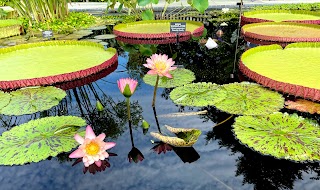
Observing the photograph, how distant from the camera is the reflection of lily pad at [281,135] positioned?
1.48 m

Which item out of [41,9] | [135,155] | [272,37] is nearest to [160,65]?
[135,155]

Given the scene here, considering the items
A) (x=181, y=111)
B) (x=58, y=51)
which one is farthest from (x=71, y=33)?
(x=181, y=111)

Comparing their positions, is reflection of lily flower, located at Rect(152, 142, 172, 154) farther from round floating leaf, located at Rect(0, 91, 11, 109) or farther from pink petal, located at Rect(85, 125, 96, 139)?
round floating leaf, located at Rect(0, 91, 11, 109)

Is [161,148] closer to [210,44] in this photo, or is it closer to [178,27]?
[178,27]

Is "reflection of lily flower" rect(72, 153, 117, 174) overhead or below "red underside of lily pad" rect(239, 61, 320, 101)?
below

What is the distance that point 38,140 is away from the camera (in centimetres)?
161

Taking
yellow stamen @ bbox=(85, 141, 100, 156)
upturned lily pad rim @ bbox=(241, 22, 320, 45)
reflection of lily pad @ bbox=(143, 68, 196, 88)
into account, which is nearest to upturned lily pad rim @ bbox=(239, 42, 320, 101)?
reflection of lily pad @ bbox=(143, 68, 196, 88)

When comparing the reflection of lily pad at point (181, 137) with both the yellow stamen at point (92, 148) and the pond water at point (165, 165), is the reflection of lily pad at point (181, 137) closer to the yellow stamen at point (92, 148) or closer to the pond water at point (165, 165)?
the pond water at point (165, 165)

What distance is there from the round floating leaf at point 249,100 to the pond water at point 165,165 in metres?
0.09

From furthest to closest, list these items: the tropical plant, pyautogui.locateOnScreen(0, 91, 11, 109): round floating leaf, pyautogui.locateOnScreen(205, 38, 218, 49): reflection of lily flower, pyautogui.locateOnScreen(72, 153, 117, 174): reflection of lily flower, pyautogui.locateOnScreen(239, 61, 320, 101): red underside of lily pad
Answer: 1. the tropical plant
2. pyautogui.locateOnScreen(205, 38, 218, 49): reflection of lily flower
3. pyautogui.locateOnScreen(0, 91, 11, 109): round floating leaf
4. pyautogui.locateOnScreen(239, 61, 320, 101): red underside of lily pad
5. pyautogui.locateOnScreen(72, 153, 117, 174): reflection of lily flower

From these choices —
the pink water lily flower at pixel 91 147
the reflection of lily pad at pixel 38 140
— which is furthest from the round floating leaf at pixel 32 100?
the pink water lily flower at pixel 91 147

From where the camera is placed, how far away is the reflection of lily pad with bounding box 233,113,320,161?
1.48 meters

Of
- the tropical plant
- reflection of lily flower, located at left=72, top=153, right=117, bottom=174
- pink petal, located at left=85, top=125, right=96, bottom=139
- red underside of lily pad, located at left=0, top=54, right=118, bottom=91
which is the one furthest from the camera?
the tropical plant

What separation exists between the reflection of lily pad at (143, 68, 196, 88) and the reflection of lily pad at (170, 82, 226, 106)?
5.3 inches
